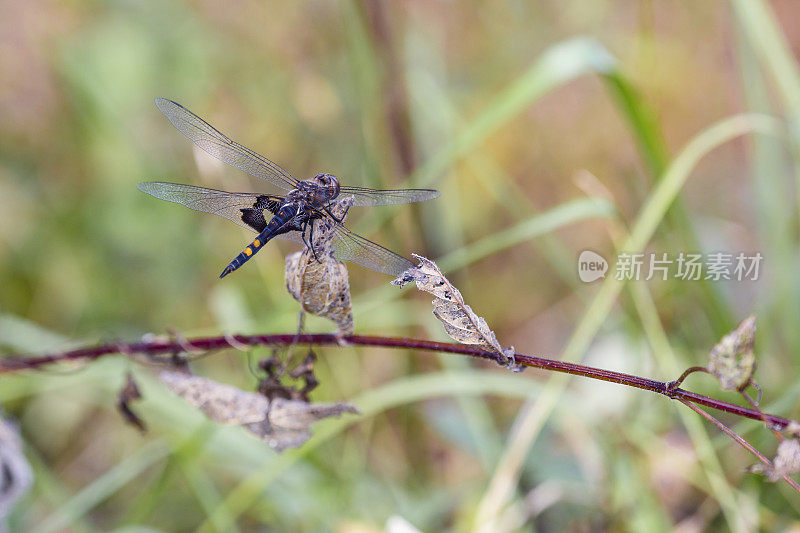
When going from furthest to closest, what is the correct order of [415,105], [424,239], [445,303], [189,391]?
1. [415,105]
2. [424,239]
3. [189,391]
4. [445,303]

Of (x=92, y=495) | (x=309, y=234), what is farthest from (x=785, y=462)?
(x=92, y=495)

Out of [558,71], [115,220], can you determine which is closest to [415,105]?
[558,71]

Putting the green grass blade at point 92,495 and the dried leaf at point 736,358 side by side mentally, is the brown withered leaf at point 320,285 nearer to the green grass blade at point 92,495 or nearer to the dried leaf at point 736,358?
the dried leaf at point 736,358

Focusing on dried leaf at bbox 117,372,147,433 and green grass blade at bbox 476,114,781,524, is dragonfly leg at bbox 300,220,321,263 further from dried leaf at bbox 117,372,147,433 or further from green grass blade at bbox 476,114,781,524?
green grass blade at bbox 476,114,781,524

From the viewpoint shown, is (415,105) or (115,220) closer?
(415,105)

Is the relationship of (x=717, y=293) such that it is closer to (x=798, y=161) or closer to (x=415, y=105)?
(x=798, y=161)

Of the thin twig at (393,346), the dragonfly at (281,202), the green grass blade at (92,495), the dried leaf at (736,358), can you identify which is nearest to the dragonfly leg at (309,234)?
the dragonfly at (281,202)

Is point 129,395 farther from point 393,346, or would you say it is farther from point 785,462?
point 785,462
